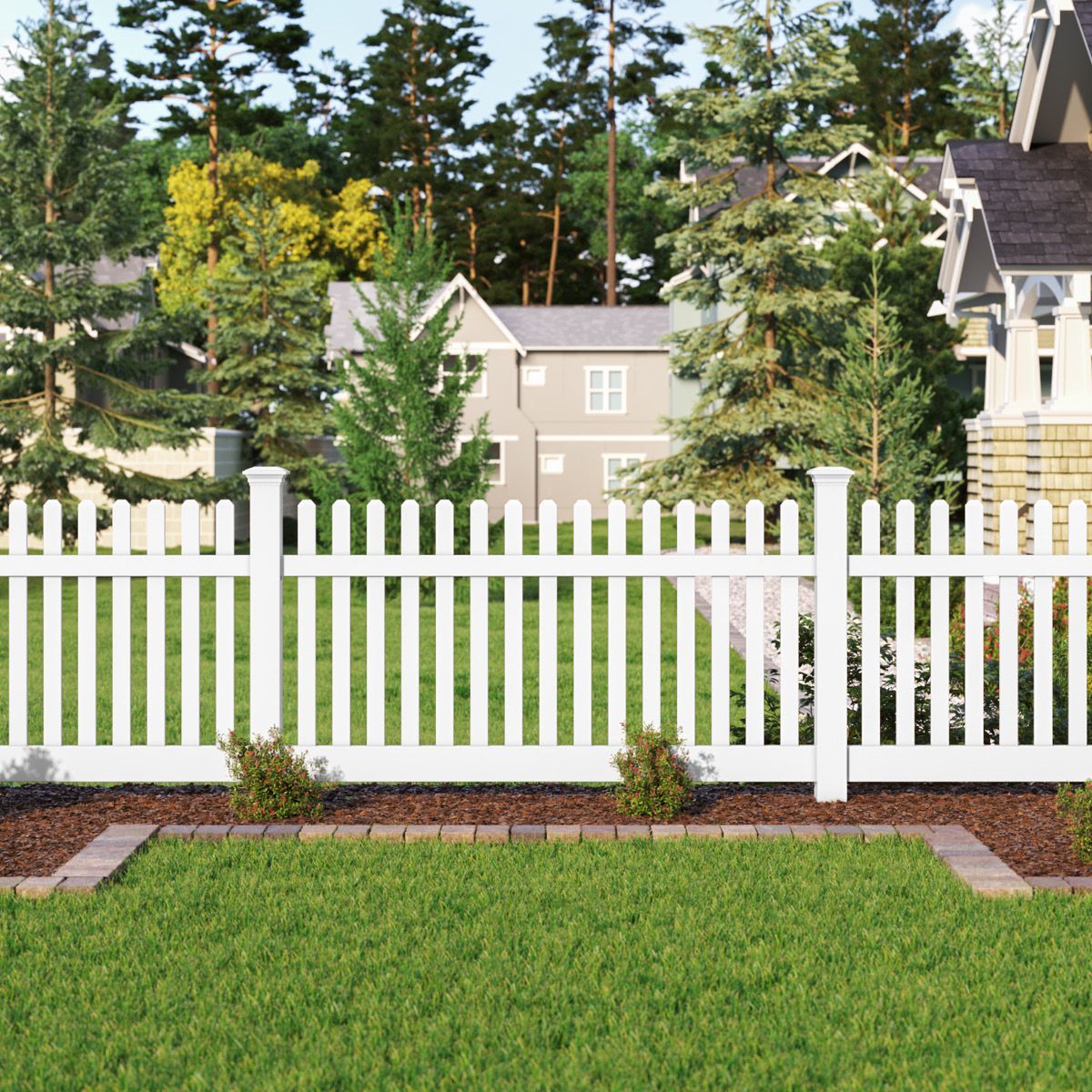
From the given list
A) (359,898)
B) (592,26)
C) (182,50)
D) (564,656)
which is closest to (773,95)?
(564,656)

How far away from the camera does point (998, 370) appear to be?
21.1 metres

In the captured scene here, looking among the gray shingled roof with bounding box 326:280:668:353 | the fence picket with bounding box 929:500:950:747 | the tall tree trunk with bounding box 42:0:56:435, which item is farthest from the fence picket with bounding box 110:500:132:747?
the gray shingled roof with bounding box 326:280:668:353

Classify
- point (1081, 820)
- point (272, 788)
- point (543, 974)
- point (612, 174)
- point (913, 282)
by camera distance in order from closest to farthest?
point (543, 974) < point (1081, 820) < point (272, 788) < point (913, 282) < point (612, 174)

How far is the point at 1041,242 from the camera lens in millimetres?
17141

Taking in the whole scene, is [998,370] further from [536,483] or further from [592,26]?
[592,26]

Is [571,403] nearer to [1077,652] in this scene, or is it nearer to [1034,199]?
[1034,199]

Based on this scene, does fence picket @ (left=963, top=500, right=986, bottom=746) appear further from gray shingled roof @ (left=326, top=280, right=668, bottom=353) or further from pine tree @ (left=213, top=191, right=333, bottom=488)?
gray shingled roof @ (left=326, top=280, right=668, bottom=353)

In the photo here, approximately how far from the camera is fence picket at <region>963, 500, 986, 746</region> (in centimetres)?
692

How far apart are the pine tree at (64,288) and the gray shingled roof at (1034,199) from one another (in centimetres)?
1201

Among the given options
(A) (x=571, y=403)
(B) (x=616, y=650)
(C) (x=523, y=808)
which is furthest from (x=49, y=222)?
(A) (x=571, y=403)

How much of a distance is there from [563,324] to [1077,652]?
38011 mm

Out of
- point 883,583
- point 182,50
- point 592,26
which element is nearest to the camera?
point 883,583

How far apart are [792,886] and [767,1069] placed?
5.58 ft

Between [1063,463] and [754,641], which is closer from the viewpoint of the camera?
[754,641]
